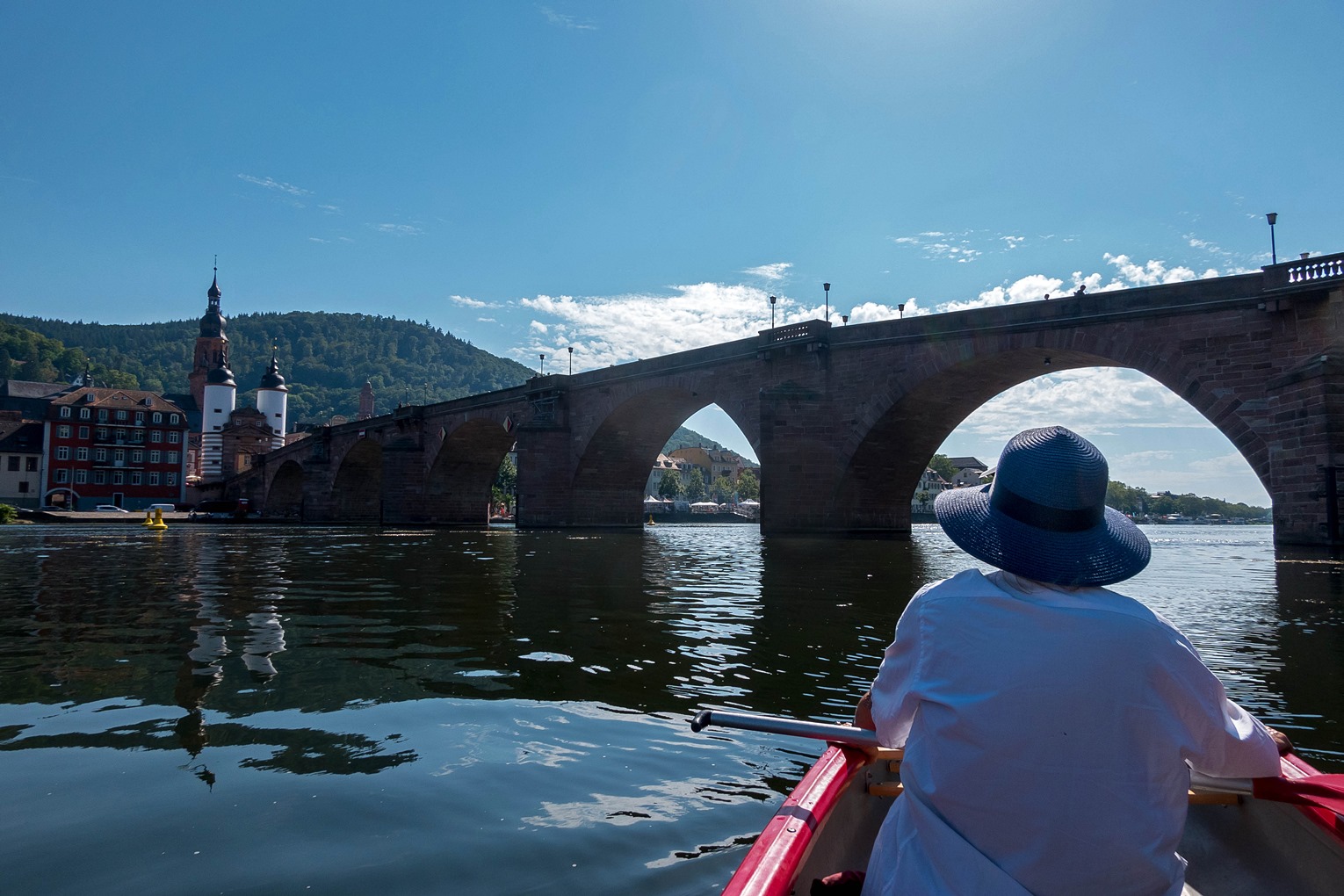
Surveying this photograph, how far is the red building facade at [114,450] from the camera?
6544 centimetres

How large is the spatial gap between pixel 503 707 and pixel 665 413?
3245 cm

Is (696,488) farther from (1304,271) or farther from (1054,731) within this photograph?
(1054,731)

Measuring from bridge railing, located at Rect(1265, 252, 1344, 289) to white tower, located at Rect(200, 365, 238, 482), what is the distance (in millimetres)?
82637

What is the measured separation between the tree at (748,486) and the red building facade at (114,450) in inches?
2473

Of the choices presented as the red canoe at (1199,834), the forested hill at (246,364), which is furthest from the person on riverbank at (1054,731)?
the forested hill at (246,364)

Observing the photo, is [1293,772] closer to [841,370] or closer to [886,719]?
[886,719]

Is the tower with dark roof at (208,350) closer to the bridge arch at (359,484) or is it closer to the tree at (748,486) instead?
the bridge arch at (359,484)

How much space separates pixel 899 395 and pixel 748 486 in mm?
85492

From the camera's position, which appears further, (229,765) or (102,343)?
(102,343)

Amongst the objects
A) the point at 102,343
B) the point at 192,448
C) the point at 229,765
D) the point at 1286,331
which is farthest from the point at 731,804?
the point at 102,343

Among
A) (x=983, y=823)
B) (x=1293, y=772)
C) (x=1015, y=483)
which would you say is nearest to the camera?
(x=983, y=823)

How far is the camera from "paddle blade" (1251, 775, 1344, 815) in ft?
7.14

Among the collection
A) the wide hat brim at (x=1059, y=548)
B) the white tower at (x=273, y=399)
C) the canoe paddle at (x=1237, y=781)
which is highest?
the white tower at (x=273, y=399)

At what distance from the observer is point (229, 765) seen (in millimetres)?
3680
